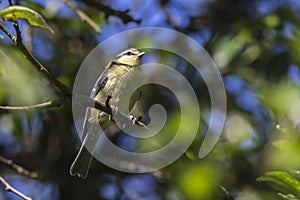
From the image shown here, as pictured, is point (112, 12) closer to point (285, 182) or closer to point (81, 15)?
point (81, 15)

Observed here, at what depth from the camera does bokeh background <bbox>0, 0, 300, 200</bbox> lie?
12.2 ft

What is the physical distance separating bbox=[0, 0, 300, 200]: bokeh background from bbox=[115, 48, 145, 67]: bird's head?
8.6 inches

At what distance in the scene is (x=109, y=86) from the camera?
438 centimetres

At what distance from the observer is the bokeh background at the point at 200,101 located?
3.73 m

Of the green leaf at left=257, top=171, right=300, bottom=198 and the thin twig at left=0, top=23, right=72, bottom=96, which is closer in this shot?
the thin twig at left=0, top=23, right=72, bottom=96

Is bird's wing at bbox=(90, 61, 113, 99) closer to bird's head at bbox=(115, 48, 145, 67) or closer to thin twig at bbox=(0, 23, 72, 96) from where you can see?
bird's head at bbox=(115, 48, 145, 67)

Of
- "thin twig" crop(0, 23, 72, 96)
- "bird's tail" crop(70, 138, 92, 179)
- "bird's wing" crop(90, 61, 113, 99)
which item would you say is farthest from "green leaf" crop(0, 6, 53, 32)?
"bird's wing" crop(90, 61, 113, 99)

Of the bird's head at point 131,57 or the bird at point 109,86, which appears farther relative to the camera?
the bird's head at point 131,57

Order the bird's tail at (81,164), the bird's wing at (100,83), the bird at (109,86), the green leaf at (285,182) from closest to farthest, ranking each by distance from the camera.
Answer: the green leaf at (285,182)
the bird's tail at (81,164)
the bird at (109,86)
the bird's wing at (100,83)

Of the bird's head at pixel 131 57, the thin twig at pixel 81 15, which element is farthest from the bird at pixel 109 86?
the thin twig at pixel 81 15

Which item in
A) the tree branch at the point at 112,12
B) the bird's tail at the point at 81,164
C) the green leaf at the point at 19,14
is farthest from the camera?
the bird's tail at the point at 81,164

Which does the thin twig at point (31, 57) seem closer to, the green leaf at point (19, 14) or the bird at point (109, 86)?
the green leaf at point (19, 14)

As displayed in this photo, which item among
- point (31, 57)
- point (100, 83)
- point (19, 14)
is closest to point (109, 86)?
Result: point (100, 83)

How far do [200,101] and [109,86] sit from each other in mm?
587
